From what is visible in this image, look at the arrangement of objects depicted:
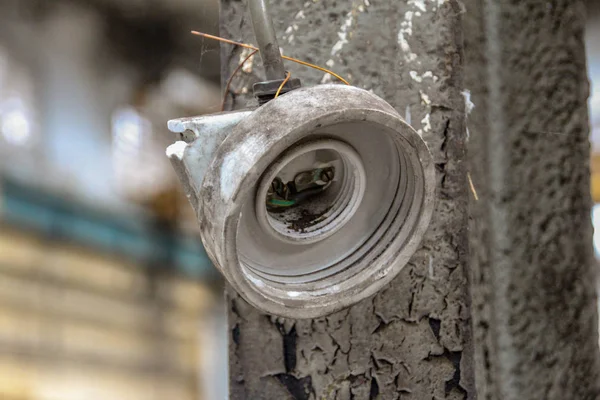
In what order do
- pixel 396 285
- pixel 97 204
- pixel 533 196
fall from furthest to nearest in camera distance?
pixel 97 204, pixel 533 196, pixel 396 285

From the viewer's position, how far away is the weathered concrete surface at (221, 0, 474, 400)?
25.0 inches

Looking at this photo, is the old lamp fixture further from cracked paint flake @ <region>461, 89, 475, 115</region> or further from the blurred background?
the blurred background

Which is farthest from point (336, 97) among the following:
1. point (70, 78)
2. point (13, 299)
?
point (70, 78)

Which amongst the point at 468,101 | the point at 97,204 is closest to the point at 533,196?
the point at 468,101

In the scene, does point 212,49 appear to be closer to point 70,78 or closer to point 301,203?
point 301,203

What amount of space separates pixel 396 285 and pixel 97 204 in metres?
2.14

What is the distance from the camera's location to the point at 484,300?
0.69 m

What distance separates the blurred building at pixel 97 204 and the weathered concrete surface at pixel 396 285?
160cm

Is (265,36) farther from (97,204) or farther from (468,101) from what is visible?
(97,204)

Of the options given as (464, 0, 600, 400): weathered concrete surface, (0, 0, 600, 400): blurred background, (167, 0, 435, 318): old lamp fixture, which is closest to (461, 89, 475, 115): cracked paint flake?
(464, 0, 600, 400): weathered concrete surface

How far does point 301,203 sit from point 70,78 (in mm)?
2254

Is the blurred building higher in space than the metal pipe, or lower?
higher

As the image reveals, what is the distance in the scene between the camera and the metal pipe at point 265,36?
498mm

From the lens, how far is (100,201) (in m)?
2.62
